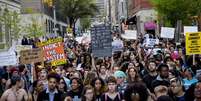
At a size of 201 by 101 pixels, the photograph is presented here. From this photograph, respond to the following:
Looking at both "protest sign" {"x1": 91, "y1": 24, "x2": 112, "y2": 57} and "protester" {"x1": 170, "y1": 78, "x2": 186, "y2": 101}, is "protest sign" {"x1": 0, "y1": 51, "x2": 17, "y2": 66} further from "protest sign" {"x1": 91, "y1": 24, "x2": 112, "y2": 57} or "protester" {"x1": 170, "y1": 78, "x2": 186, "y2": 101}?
"protester" {"x1": 170, "y1": 78, "x2": 186, "y2": 101}

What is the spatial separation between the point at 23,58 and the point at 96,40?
11.5ft

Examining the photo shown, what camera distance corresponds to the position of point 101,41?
18734 millimetres

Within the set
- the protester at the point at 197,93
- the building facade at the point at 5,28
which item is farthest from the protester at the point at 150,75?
the building facade at the point at 5,28

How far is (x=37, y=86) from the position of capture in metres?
11.8

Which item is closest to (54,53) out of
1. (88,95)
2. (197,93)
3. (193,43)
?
(193,43)

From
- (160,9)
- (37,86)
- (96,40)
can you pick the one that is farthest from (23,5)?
(37,86)

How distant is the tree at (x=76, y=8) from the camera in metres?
93.5

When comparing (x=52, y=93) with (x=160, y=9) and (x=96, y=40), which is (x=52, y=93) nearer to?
(x=96, y=40)

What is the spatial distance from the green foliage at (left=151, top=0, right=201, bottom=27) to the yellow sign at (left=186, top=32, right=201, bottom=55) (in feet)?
69.9

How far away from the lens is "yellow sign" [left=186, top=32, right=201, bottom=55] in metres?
16.0

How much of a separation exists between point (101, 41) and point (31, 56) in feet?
10.7

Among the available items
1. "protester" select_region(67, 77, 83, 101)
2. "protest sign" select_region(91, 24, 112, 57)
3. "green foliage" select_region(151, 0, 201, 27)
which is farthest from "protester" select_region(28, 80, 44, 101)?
"green foliage" select_region(151, 0, 201, 27)

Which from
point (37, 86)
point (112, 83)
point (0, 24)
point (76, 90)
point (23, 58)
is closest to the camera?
point (112, 83)

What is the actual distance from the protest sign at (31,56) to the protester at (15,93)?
4791 mm
